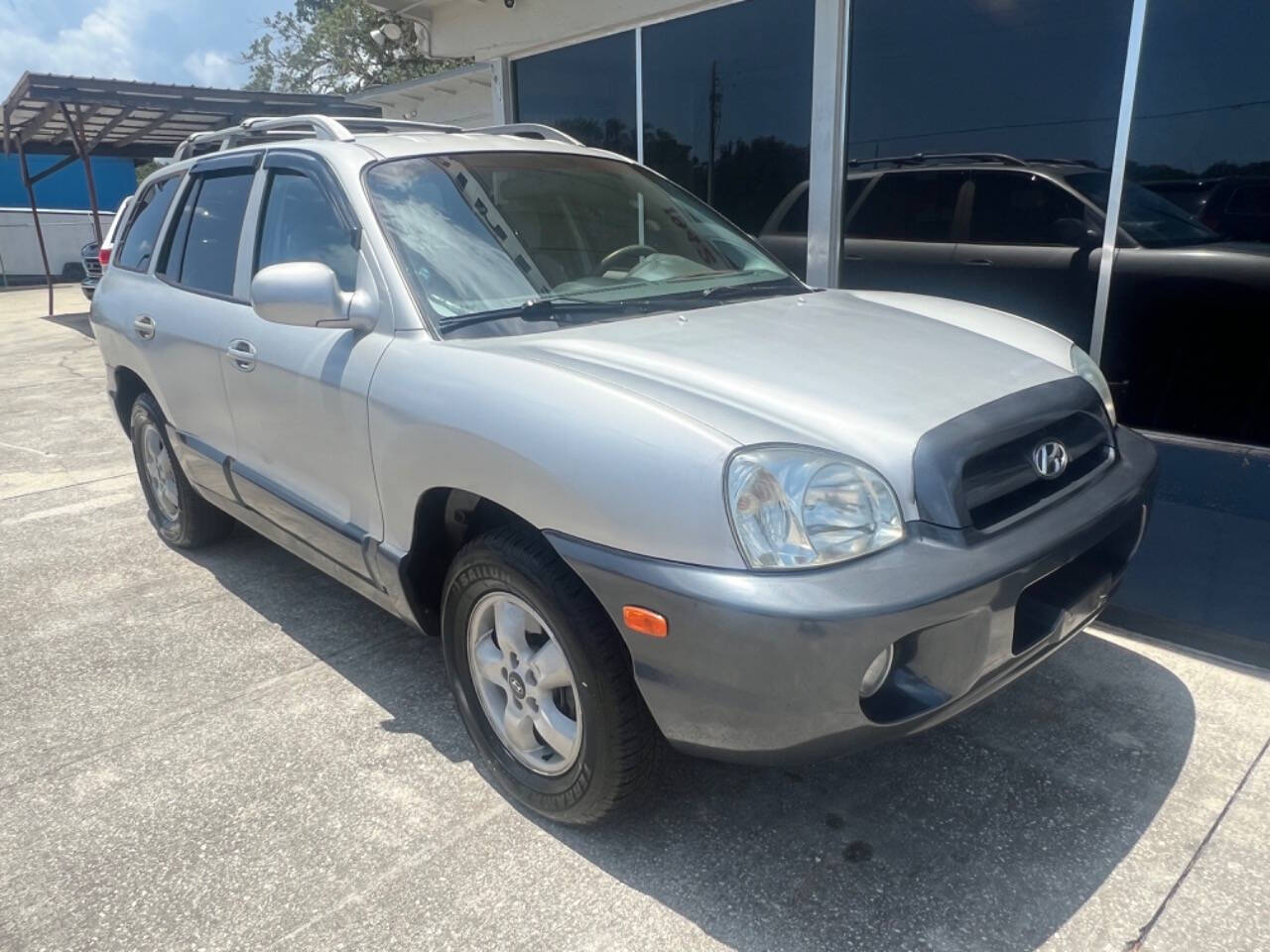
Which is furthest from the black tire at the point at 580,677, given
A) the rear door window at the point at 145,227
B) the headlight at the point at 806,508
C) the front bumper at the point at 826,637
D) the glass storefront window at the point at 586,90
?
the glass storefront window at the point at 586,90

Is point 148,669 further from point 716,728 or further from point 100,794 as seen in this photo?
point 716,728

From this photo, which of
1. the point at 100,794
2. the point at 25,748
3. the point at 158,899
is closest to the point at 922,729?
the point at 158,899

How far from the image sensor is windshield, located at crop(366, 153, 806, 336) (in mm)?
2625

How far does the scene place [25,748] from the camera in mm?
2883

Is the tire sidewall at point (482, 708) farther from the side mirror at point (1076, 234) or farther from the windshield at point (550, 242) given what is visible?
the side mirror at point (1076, 234)

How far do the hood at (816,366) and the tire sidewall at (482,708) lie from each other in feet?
1.77

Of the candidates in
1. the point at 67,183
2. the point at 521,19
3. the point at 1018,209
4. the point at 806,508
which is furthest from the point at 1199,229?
the point at 67,183

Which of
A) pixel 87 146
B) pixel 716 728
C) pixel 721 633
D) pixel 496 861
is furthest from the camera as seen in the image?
pixel 87 146

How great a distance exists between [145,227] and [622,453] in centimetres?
340

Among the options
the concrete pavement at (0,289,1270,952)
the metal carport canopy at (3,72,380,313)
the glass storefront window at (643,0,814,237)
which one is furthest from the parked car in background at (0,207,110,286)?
the concrete pavement at (0,289,1270,952)

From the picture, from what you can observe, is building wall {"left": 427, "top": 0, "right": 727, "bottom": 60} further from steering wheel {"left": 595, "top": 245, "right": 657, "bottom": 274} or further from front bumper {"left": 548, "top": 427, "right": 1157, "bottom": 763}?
front bumper {"left": 548, "top": 427, "right": 1157, "bottom": 763}

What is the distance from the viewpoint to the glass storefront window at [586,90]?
7.41m

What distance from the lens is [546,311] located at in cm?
262

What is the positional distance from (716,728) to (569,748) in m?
0.55
